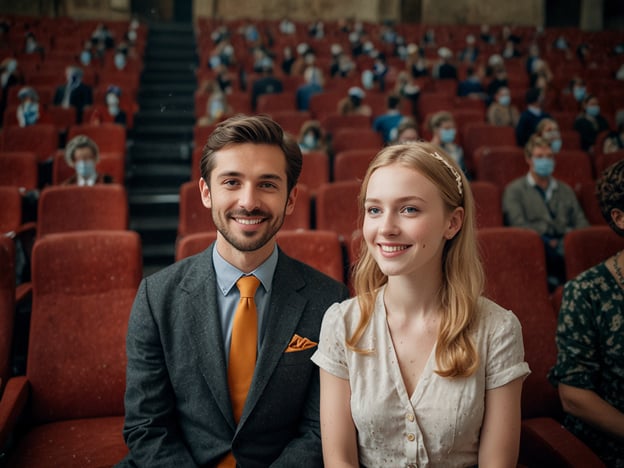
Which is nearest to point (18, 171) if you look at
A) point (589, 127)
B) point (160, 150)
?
point (160, 150)

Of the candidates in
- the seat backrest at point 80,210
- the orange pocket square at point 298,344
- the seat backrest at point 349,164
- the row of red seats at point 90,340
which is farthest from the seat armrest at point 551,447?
the seat backrest at point 349,164

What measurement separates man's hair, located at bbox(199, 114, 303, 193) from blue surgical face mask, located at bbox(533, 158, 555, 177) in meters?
1.64

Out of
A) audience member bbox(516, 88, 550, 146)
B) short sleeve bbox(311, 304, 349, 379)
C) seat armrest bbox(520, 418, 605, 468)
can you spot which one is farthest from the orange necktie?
audience member bbox(516, 88, 550, 146)

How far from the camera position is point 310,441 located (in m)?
0.94

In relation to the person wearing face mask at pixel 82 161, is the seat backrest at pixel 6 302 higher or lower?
lower

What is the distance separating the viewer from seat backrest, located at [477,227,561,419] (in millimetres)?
1360

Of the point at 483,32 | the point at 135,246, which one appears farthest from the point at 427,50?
the point at 135,246

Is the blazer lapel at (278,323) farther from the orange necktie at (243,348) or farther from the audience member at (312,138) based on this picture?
the audience member at (312,138)

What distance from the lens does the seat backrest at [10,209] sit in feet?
6.87

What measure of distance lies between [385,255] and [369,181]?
120 mm

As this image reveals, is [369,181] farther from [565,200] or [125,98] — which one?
[125,98]

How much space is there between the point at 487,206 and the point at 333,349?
1441mm

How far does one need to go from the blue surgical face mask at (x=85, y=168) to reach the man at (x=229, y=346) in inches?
63.8

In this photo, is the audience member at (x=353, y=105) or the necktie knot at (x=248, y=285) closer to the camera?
the necktie knot at (x=248, y=285)
